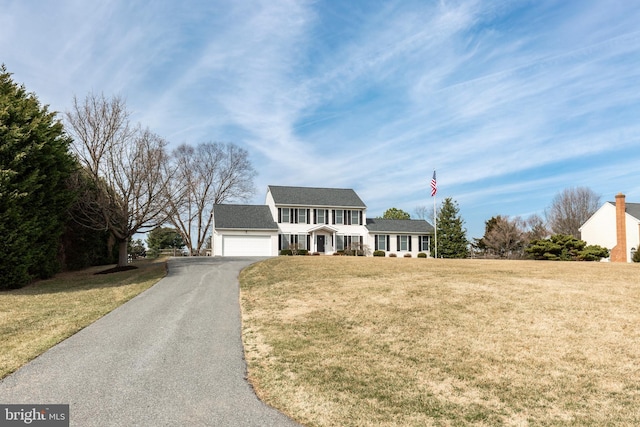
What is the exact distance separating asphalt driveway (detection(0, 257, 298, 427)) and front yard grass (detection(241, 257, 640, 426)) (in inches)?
19.5

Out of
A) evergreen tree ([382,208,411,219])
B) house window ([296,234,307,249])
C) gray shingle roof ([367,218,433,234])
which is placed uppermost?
evergreen tree ([382,208,411,219])

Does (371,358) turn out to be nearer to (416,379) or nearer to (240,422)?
(416,379)

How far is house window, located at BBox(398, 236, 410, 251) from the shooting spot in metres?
44.4

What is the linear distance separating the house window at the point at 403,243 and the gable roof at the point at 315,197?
5.24 meters

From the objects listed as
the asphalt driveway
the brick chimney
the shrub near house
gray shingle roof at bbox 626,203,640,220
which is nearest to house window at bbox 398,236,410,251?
the shrub near house

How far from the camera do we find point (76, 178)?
2369 cm

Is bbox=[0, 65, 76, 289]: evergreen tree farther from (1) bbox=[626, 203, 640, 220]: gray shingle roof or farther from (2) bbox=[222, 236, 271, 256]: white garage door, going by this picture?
(1) bbox=[626, 203, 640, 220]: gray shingle roof

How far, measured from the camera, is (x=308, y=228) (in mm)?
41750

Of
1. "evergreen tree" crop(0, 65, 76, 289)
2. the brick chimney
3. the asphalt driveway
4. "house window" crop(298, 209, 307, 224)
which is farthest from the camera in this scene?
"house window" crop(298, 209, 307, 224)

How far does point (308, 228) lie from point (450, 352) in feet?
110

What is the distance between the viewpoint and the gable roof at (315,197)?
42312mm

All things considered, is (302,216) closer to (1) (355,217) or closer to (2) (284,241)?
(2) (284,241)

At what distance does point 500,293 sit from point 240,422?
10409 mm

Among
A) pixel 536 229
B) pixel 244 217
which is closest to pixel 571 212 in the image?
pixel 536 229
